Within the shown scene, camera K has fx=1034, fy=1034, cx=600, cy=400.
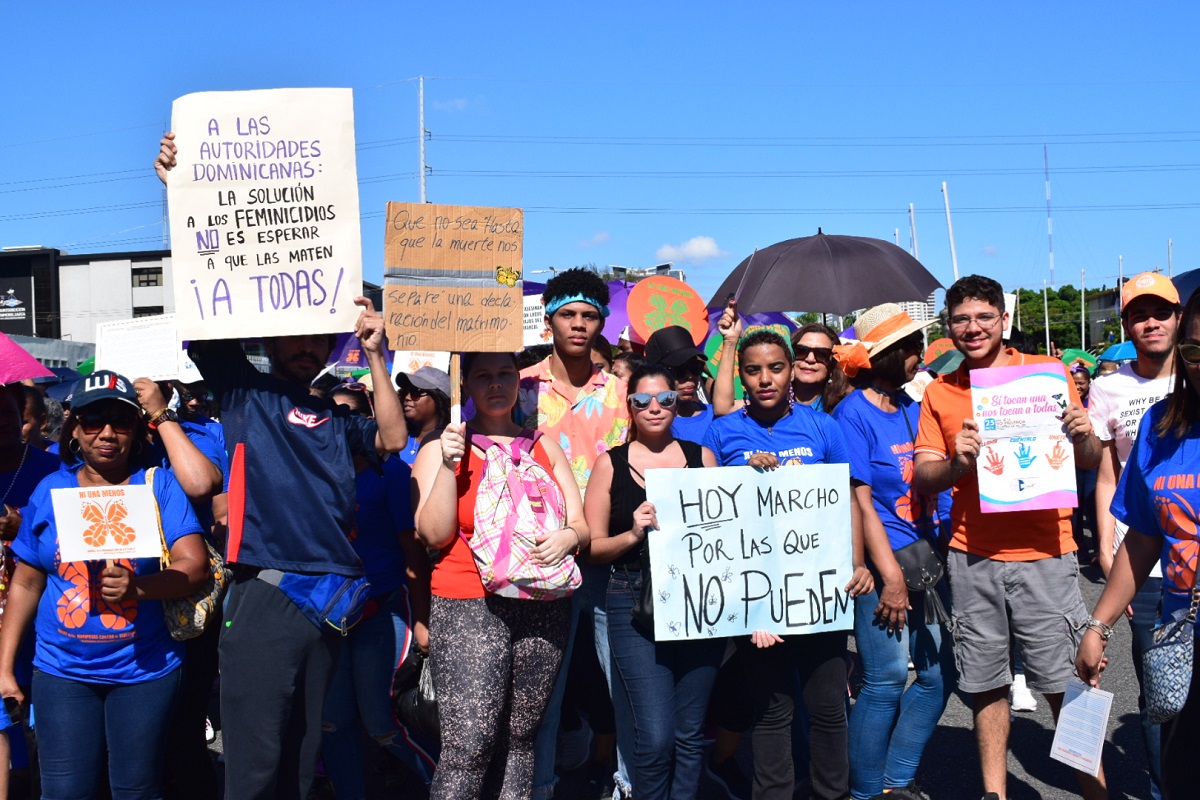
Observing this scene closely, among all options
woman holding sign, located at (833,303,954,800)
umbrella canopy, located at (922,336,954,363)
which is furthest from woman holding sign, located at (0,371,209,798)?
umbrella canopy, located at (922,336,954,363)

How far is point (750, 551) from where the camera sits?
416cm

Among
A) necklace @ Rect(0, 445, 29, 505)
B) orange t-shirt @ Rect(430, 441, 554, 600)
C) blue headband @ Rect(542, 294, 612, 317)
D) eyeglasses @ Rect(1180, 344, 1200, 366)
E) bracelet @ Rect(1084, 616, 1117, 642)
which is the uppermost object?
blue headband @ Rect(542, 294, 612, 317)

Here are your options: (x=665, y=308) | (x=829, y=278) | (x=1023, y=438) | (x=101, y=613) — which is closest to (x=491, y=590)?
(x=101, y=613)

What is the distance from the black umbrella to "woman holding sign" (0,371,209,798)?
3.24m

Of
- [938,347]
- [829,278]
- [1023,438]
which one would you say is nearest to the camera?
[1023,438]

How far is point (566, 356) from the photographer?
459 centimetres

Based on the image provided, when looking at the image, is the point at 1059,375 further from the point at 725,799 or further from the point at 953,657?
the point at 725,799

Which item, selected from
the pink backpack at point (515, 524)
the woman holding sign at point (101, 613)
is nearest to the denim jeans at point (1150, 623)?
the pink backpack at point (515, 524)

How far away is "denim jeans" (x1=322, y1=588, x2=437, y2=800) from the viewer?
13.9ft

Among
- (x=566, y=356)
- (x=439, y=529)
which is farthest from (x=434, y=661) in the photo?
(x=566, y=356)

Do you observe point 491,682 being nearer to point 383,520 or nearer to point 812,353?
point 383,520

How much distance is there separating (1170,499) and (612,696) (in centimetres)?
224

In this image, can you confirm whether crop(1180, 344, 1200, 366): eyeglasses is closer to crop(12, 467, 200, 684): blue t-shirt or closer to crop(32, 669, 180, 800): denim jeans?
crop(12, 467, 200, 684): blue t-shirt

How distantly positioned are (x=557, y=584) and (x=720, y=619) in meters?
0.73
